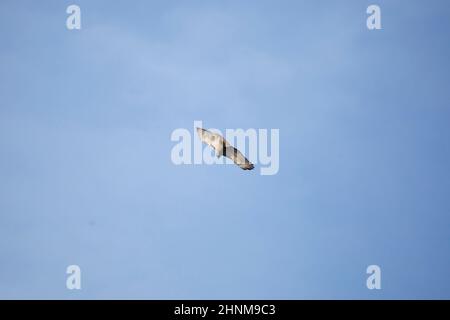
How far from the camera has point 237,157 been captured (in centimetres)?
2031

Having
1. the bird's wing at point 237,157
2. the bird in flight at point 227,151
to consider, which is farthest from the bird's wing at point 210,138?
the bird's wing at point 237,157

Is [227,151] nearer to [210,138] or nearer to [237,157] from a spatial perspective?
[237,157]

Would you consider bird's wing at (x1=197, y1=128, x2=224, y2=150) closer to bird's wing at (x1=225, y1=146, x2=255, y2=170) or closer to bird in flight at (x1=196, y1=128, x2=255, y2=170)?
bird in flight at (x1=196, y1=128, x2=255, y2=170)

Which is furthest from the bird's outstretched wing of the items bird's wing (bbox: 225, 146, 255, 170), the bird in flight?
bird's wing (bbox: 225, 146, 255, 170)

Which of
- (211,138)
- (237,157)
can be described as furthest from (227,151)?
(211,138)

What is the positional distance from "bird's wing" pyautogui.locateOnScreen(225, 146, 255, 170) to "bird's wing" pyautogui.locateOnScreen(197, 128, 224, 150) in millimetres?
476

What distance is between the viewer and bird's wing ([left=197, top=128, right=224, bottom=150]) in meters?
20.4
